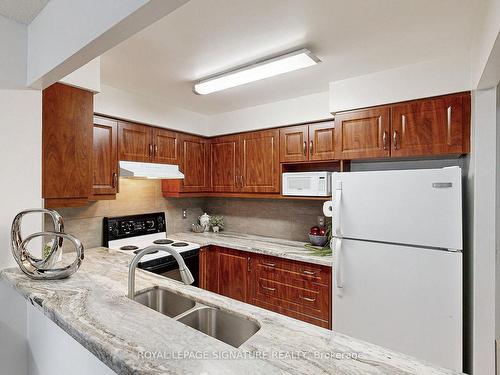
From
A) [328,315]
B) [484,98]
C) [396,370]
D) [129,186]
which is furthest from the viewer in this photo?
[129,186]

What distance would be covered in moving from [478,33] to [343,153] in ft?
3.61

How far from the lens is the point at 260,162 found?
304 cm

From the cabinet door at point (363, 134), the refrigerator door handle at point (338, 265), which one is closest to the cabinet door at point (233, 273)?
the refrigerator door handle at point (338, 265)

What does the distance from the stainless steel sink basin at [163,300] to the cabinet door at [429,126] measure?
1823 millimetres

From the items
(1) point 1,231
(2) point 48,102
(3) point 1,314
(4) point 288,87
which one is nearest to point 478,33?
(4) point 288,87

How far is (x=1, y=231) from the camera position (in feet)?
4.77

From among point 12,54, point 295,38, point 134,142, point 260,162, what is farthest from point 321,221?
point 12,54

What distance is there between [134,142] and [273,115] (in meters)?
1.42

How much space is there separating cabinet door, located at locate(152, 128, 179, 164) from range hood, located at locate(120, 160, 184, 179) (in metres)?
0.11

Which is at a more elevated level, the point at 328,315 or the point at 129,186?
the point at 129,186

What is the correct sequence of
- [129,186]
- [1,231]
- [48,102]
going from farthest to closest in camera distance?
[129,186], [48,102], [1,231]

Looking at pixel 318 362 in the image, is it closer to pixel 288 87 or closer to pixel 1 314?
pixel 1 314

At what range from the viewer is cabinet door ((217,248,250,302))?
9.21 ft

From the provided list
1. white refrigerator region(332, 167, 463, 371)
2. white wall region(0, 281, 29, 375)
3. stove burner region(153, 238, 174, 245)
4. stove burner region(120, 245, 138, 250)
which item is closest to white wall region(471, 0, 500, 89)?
white refrigerator region(332, 167, 463, 371)
